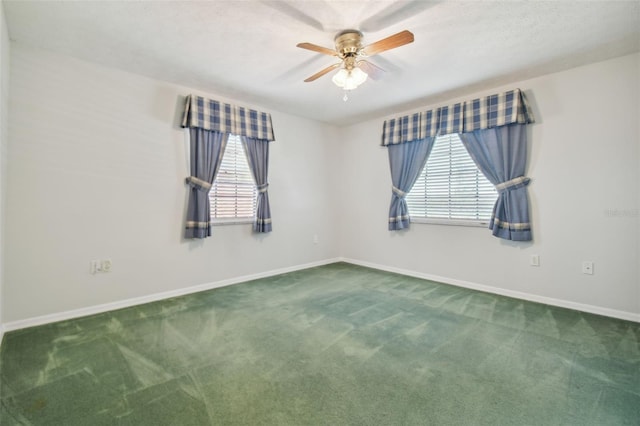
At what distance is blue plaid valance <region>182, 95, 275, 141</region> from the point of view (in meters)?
3.48

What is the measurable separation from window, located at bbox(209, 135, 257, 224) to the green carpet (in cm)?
123

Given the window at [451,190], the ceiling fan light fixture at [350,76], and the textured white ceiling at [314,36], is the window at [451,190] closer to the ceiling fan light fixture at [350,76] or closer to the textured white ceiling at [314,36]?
the textured white ceiling at [314,36]

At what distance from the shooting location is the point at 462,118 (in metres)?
3.74

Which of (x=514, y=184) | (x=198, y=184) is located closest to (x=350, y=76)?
(x=198, y=184)

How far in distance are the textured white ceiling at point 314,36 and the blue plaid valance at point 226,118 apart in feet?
0.86

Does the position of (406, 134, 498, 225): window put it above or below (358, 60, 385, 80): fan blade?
below

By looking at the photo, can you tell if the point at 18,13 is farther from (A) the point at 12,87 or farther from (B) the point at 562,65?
(B) the point at 562,65

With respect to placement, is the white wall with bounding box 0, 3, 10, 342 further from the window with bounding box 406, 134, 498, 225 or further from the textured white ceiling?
the window with bounding box 406, 134, 498, 225

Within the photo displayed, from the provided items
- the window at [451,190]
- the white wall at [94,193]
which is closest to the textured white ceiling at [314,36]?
the white wall at [94,193]

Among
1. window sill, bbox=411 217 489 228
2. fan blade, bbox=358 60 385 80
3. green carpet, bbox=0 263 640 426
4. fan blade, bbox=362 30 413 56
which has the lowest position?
green carpet, bbox=0 263 640 426

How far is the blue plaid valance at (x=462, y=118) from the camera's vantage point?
328 centimetres

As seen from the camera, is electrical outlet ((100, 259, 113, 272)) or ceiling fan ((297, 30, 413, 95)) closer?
ceiling fan ((297, 30, 413, 95))

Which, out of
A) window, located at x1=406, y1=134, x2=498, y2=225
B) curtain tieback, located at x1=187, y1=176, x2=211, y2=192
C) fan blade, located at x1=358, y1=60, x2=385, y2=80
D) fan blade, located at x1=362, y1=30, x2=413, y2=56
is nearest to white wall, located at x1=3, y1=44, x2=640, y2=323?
curtain tieback, located at x1=187, y1=176, x2=211, y2=192

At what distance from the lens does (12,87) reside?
2576mm
